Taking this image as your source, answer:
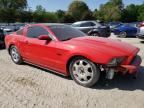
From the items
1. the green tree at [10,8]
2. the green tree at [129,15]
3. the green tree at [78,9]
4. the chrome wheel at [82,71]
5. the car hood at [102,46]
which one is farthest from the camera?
the green tree at [129,15]

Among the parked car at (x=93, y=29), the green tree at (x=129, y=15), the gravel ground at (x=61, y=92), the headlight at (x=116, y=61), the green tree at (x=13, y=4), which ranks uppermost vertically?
the green tree at (x=13, y=4)

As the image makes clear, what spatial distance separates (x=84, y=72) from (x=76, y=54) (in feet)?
1.50

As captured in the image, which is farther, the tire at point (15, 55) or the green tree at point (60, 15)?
the green tree at point (60, 15)

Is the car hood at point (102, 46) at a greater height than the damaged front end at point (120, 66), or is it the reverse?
the car hood at point (102, 46)

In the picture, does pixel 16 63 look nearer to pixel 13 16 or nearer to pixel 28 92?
pixel 28 92

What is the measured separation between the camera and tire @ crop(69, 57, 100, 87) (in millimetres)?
5070

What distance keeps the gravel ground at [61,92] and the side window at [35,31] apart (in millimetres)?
1135

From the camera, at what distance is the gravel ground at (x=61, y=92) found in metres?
4.38

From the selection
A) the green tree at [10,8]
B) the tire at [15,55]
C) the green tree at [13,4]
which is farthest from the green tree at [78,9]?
the tire at [15,55]

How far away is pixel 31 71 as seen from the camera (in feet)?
21.8

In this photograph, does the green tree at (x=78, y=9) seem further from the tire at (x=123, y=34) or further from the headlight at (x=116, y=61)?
the headlight at (x=116, y=61)

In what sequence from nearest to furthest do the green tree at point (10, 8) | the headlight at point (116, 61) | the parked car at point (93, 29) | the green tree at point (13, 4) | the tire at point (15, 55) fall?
the headlight at point (116, 61), the tire at point (15, 55), the parked car at point (93, 29), the green tree at point (10, 8), the green tree at point (13, 4)

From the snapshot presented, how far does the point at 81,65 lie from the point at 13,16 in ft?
162

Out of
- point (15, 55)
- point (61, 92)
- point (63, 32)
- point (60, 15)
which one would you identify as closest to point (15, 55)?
point (15, 55)
